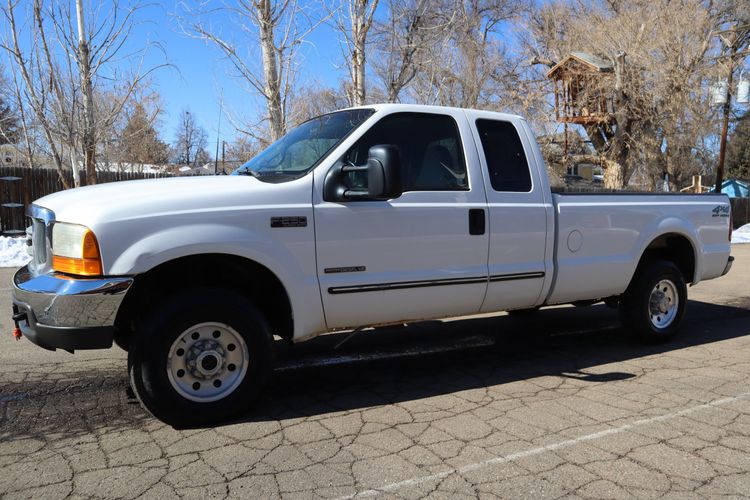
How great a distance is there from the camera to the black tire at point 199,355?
370 centimetres

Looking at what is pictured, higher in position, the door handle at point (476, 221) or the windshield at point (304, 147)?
the windshield at point (304, 147)

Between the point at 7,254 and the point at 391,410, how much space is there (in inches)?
447

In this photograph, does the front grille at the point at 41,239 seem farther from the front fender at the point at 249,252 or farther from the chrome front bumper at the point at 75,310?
the front fender at the point at 249,252

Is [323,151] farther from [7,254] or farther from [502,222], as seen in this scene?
[7,254]

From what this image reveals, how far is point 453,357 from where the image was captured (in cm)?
563

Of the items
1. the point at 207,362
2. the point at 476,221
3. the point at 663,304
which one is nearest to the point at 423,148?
the point at 476,221

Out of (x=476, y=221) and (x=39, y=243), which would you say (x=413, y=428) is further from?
(x=39, y=243)

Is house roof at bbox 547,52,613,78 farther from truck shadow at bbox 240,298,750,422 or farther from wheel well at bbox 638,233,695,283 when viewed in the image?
wheel well at bbox 638,233,695,283

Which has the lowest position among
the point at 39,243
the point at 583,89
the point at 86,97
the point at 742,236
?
the point at 742,236

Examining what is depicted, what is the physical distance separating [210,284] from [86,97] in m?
9.97

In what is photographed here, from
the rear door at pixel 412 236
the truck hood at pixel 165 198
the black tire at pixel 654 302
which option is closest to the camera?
the truck hood at pixel 165 198

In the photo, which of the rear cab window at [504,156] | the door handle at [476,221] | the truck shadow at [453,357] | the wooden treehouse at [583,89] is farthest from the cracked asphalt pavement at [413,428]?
the wooden treehouse at [583,89]

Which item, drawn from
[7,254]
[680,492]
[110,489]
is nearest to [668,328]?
[680,492]

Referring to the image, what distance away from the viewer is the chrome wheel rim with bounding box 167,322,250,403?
382 centimetres
